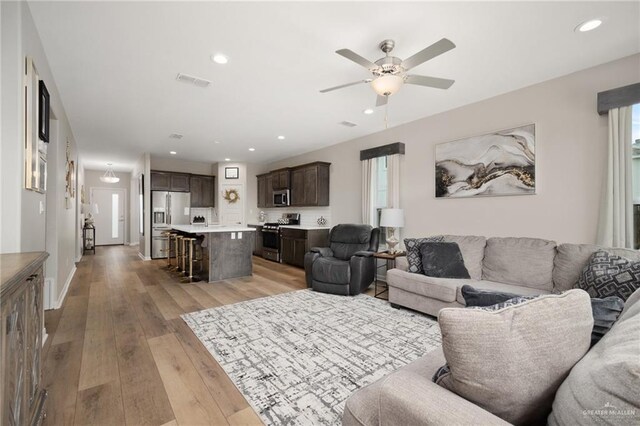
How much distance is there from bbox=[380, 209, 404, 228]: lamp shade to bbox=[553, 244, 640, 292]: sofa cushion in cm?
184

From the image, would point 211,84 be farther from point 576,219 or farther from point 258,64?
point 576,219

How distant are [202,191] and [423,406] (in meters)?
8.01

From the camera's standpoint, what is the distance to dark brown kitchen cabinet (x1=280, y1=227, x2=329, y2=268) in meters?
5.88

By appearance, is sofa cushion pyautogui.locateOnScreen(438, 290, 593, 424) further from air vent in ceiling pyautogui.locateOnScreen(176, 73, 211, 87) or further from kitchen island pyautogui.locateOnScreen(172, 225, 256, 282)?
kitchen island pyautogui.locateOnScreen(172, 225, 256, 282)

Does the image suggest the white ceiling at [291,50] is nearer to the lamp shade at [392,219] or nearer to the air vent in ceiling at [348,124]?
the air vent in ceiling at [348,124]

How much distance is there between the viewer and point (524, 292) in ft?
8.76

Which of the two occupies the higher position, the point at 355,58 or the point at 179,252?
the point at 355,58

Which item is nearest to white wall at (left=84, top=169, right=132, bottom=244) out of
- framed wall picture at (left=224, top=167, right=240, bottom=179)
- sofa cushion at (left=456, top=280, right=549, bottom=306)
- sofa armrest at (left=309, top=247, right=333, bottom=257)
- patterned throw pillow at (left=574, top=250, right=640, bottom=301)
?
framed wall picture at (left=224, top=167, right=240, bottom=179)

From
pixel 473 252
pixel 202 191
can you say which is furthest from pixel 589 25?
pixel 202 191

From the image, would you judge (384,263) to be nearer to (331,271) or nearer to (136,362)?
(331,271)

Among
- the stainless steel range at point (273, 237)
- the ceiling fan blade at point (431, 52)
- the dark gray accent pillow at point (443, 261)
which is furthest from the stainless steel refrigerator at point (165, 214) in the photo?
the ceiling fan blade at point (431, 52)

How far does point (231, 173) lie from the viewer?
801 centimetres

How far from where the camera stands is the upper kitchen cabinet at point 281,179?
6895mm

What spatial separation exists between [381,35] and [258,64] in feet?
3.93
